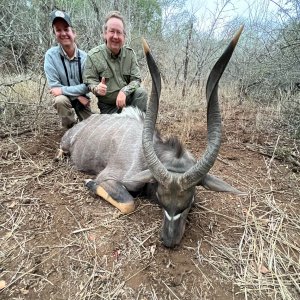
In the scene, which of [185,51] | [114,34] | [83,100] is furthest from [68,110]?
[185,51]

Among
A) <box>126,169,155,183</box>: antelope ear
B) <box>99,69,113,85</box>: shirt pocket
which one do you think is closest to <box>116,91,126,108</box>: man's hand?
<box>99,69,113,85</box>: shirt pocket

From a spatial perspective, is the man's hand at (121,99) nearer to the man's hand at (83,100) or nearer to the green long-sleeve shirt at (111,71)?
the green long-sleeve shirt at (111,71)

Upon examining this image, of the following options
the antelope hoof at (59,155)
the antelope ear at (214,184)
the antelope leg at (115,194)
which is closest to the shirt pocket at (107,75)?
the antelope hoof at (59,155)

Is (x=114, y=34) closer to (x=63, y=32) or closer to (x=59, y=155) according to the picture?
(x=63, y=32)

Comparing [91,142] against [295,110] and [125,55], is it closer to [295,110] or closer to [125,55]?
[125,55]

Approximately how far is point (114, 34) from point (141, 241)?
290cm

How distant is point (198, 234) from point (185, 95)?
5.22m

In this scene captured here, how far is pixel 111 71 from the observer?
4.41m

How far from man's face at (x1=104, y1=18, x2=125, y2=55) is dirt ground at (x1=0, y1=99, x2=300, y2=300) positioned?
1764mm

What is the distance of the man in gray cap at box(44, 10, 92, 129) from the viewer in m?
4.21

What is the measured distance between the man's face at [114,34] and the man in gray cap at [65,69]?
1.66 ft

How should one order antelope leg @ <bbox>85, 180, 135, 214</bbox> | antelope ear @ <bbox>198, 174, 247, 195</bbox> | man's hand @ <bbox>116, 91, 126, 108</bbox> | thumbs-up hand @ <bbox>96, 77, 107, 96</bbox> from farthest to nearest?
man's hand @ <bbox>116, 91, 126, 108</bbox>
thumbs-up hand @ <bbox>96, 77, 107, 96</bbox>
antelope leg @ <bbox>85, 180, 135, 214</bbox>
antelope ear @ <bbox>198, 174, 247, 195</bbox>

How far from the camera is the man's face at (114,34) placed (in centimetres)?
413

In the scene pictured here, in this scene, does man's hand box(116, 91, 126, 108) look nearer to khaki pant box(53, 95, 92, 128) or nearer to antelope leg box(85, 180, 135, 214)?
khaki pant box(53, 95, 92, 128)
